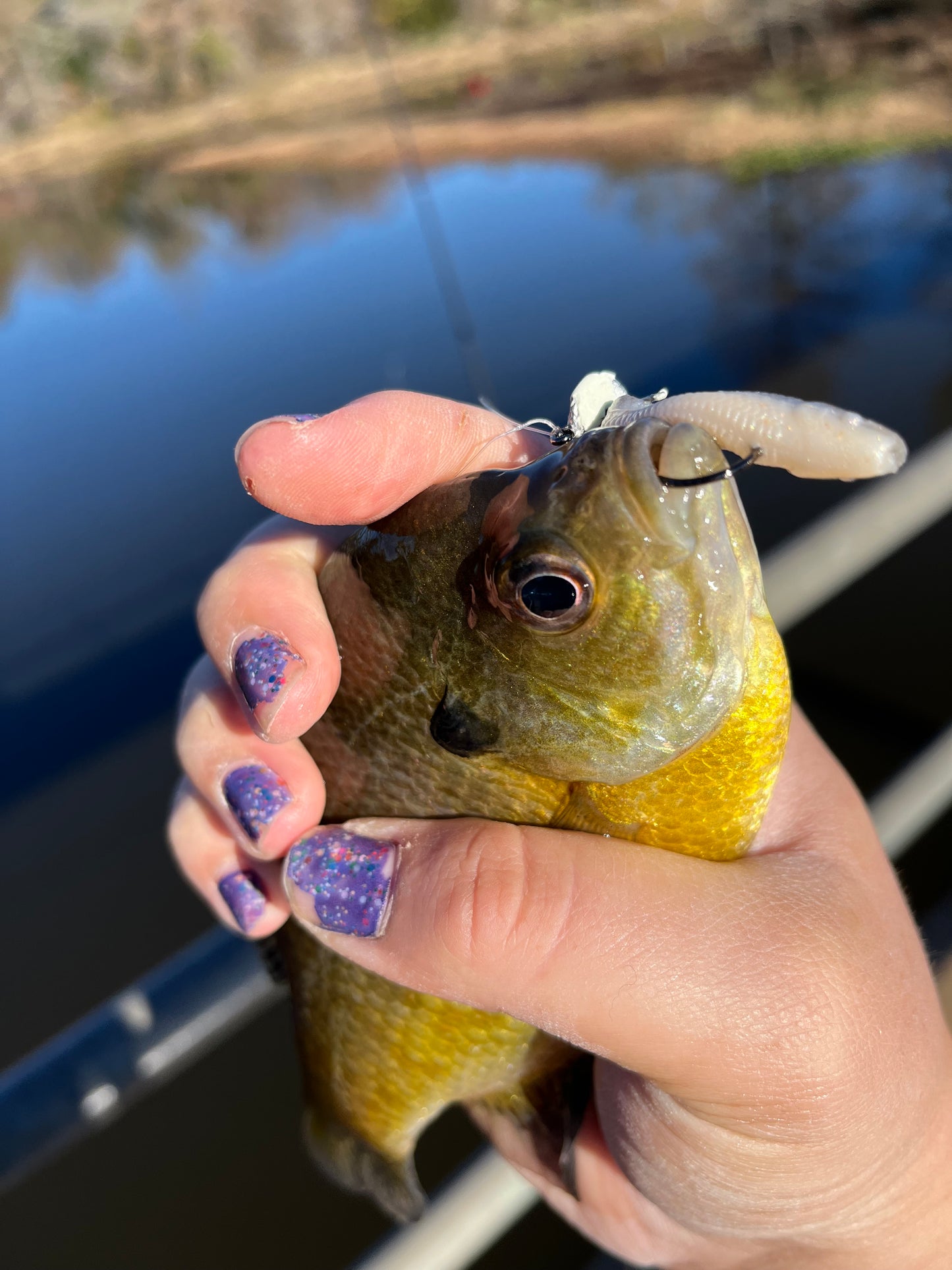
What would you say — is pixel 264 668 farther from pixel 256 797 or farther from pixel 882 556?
pixel 882 556

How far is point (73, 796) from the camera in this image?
6.01 m

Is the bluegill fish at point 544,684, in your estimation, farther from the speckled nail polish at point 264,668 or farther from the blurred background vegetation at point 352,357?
the blurred background vegetation at point 352,357

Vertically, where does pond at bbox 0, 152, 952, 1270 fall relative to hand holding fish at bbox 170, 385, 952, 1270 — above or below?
Answer: below

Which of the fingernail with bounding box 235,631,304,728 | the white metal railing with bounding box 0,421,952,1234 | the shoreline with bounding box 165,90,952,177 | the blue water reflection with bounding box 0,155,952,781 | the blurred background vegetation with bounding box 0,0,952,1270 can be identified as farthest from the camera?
the shoreline with bounding box 165,90,952,177

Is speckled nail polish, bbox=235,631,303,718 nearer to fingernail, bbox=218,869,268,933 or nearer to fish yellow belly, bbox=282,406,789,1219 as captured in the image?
fish yellow belly, bbox=282,406,789,1219

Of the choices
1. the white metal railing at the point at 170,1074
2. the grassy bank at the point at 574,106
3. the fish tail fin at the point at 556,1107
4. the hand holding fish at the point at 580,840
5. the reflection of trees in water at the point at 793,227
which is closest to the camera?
the hand holding fish at the point at 580,840

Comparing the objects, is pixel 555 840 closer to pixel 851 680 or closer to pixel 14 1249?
pixel 14 1249

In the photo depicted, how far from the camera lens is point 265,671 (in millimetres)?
1663

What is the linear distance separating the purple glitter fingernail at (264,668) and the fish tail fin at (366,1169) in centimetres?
101

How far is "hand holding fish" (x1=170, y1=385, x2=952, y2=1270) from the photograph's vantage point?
50.3 inches

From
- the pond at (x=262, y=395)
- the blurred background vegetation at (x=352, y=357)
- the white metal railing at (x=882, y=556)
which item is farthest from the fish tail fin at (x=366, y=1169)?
the pond at (x=262, y=395)

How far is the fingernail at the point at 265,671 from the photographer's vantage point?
1.62m

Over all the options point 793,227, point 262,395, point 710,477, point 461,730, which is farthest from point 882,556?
point 793,227

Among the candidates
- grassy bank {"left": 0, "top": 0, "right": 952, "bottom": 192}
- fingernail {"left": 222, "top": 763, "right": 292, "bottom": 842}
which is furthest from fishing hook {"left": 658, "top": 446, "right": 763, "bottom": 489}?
grassy bank {"left": 0, "top": 0, "right": 952, "bottom": 192}
